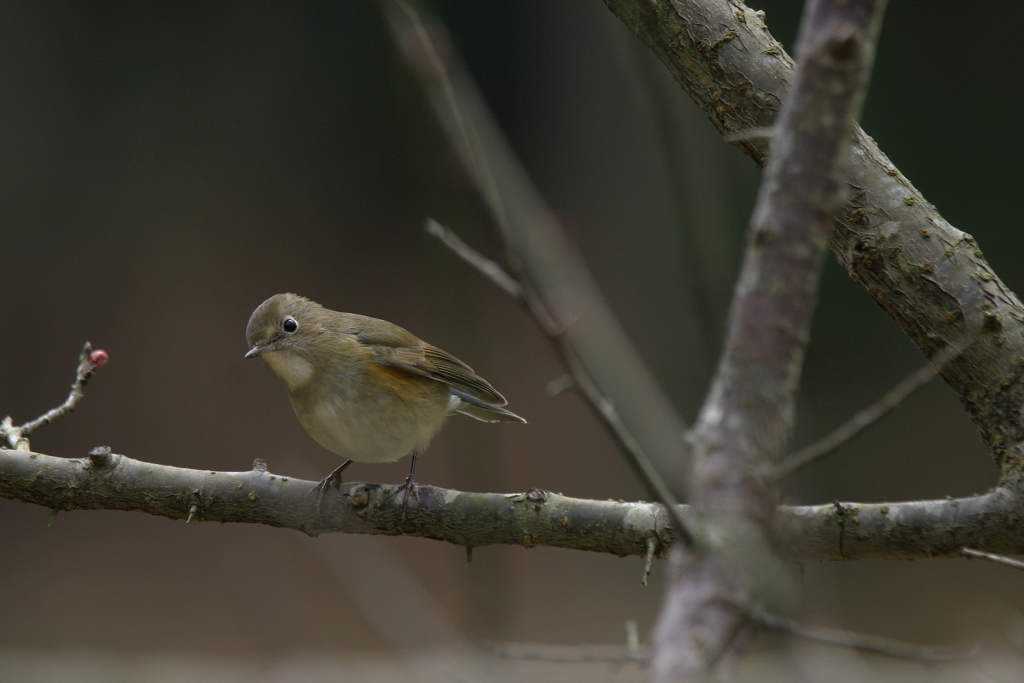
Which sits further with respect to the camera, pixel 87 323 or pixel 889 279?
pixel 87 323

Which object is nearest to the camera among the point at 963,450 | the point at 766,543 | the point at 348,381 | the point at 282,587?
the point at 766,543

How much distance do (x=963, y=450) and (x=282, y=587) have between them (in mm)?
7223

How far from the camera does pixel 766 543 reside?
43.4 inches

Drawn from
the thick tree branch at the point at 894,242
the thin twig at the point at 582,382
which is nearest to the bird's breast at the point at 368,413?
the thick tree branch at the point at 894,242

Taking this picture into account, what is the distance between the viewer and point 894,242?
2316 mm

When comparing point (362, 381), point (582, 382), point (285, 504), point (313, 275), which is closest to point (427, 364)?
point (362, 381)

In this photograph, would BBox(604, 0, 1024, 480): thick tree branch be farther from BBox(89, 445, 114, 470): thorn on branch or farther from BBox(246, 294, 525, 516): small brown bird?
BBox(89, 445, 114, 470): thorn on branch

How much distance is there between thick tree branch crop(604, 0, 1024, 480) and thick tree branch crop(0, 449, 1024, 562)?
9.9 inches

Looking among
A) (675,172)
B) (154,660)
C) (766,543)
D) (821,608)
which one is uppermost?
(675,172)

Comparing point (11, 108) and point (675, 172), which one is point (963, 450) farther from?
point (11, 108)

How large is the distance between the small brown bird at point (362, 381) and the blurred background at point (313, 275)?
3179 mm

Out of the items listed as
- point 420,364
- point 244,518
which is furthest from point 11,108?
point 244,518

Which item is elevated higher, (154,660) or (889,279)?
(889,279)

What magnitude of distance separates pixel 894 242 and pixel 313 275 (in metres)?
8.82
